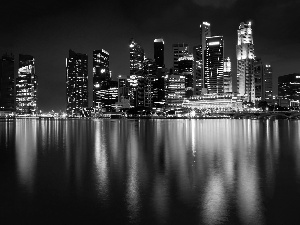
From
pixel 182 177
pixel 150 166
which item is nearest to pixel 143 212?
pixel 182 177

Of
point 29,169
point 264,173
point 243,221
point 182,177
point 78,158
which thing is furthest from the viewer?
point 78,158

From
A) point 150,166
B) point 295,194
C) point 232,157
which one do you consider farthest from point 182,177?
point 232,157

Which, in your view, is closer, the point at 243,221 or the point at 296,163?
the point at 243,221

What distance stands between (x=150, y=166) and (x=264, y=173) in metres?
6.57

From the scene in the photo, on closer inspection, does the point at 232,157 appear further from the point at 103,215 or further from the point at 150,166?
the point at 103,215

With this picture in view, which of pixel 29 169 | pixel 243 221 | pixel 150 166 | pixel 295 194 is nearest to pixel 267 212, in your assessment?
pixel 243 221

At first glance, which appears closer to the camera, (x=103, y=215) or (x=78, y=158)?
(x=103, y=215)

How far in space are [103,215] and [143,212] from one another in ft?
4.37

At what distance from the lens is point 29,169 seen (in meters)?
20.3

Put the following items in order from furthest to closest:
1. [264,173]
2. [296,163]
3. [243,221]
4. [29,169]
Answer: [296,163], [29,169], [264,173], [243,221]

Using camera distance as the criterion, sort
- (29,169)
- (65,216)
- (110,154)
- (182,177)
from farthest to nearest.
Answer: (110,154) < (29,169) < (182,177) < (65,216)

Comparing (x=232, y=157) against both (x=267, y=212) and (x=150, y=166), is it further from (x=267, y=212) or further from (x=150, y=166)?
(x=267, y=212)

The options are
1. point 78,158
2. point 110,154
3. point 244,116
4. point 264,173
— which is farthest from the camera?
point 244,116

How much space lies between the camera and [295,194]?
45.1ft
